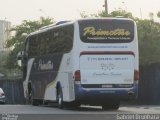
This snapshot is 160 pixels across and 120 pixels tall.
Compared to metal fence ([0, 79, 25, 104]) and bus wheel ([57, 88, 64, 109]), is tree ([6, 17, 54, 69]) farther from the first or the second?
bus wheel ([57, 88, 64, 109])

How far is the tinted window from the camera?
23656mm

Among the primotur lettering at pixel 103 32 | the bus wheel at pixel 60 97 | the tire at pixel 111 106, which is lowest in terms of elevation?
the tire at pixel 111 106

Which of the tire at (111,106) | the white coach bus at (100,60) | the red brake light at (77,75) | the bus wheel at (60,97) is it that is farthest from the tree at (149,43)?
the red brake light at (77,75)

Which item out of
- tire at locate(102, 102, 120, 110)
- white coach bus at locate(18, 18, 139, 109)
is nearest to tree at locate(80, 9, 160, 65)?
tire at locate(102, 102, 120, 110)

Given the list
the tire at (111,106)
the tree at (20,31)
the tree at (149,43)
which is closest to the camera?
the tire at (111,106)

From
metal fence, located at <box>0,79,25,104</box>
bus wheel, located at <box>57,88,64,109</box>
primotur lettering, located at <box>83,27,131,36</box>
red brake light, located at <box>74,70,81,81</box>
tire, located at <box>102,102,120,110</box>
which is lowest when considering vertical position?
metal fence, located at <box>0,79,25,104</box>

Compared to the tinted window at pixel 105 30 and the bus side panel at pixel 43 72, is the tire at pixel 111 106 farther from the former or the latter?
the tinted window at pixel 105 30

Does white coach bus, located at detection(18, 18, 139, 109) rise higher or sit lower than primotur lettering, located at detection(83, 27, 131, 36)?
lower

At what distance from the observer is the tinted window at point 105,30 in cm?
2366

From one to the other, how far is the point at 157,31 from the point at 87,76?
2057 cm

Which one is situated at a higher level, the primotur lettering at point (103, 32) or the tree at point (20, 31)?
the primotur lettering at point (103, 32)

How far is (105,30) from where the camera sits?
2378 cm

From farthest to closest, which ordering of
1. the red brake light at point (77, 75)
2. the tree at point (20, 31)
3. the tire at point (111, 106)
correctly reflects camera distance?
the tree at point (20, 31)
the tire at point (111, 106)
the red brake light at point (77, 75)

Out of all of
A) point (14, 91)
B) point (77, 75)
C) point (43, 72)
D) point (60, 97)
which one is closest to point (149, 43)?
point (14, 91)
